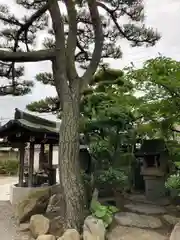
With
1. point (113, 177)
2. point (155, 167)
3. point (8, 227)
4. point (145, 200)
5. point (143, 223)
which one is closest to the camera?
point (143, 223)

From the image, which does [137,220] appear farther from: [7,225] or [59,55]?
[59,55]

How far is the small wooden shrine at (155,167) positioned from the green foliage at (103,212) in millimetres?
1455

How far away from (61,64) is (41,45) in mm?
1748

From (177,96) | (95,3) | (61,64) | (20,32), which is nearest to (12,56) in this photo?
(61,64)

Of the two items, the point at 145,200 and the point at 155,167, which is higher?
the point at 155,167

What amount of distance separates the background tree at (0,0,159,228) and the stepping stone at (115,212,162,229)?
2.21 feet

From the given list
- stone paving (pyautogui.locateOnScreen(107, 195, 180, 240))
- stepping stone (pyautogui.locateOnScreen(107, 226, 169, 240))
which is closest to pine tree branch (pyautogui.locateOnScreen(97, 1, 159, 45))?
stone paving (pyautogui.locateOnScreen(107, 195, 180, 240))

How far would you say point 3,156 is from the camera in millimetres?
14570

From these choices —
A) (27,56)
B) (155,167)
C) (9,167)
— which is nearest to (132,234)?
(155,167)

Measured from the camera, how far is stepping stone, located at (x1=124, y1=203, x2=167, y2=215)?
171 inches

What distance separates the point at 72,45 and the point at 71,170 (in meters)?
2.49

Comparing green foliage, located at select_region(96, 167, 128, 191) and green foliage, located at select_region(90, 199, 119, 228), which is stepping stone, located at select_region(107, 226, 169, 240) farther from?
green foliage, located at select_region(96, 167, 128, 191)

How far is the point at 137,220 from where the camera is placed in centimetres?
395

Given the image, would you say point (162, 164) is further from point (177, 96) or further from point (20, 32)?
point (20, 32)
